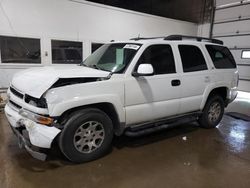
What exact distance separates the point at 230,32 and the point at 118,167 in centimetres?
973

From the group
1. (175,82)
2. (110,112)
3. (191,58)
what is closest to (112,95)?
(110,112)

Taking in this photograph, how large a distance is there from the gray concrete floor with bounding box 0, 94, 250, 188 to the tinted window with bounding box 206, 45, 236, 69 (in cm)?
156

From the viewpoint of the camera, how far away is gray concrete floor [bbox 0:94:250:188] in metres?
2.61

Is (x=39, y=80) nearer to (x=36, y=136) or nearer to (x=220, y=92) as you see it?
(x=36, y=136)

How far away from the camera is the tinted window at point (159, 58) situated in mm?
3361

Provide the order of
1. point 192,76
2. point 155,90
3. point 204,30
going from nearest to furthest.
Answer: point 155,90, point 192,76, point 204,30

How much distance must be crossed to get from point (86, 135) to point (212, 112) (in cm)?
301

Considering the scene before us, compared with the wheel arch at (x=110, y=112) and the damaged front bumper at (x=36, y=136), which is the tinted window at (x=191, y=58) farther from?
the damaged front bumper at (x=36, y=136)

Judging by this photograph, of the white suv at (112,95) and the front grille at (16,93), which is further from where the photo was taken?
the front grille at (16,93)

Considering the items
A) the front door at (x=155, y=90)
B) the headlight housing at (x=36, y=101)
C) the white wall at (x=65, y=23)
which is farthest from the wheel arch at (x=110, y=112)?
the white wall at (x=65, y=23)

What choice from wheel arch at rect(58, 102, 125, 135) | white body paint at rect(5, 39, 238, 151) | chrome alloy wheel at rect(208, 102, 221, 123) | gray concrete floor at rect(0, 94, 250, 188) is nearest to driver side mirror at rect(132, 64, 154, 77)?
white body paint at rect(5, 39, 238, 151)

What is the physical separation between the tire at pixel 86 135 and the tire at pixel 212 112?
2.39m

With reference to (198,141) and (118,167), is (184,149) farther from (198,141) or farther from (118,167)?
(118,167)

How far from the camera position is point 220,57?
4.54m
